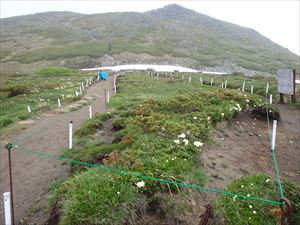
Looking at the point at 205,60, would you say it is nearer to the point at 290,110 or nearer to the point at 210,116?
the point at 290,110

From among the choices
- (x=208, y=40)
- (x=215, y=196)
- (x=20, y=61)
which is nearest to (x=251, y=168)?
(x=215, y=196)

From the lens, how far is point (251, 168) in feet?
23.5

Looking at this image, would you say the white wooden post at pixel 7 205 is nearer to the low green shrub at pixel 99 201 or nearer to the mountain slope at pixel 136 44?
the low green shrub at pixel 99 201

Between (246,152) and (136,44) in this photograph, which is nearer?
(246,152)

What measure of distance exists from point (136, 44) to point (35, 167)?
11671cm

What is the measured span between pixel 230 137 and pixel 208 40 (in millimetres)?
151217

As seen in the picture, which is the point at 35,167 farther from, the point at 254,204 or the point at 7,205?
the point at 254,204

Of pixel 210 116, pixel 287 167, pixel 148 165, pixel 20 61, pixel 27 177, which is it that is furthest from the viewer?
pixel 20 61

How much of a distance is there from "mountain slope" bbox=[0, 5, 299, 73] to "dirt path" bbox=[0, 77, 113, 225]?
74100mm

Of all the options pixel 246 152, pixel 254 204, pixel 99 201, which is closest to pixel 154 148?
pixel 99 201

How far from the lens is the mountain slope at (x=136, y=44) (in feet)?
311

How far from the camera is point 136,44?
397 ft

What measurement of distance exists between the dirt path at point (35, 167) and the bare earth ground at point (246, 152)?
449 centimetres

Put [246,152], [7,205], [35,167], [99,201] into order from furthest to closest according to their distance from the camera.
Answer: [35,167], [246,152], [99,201], [7,205]
